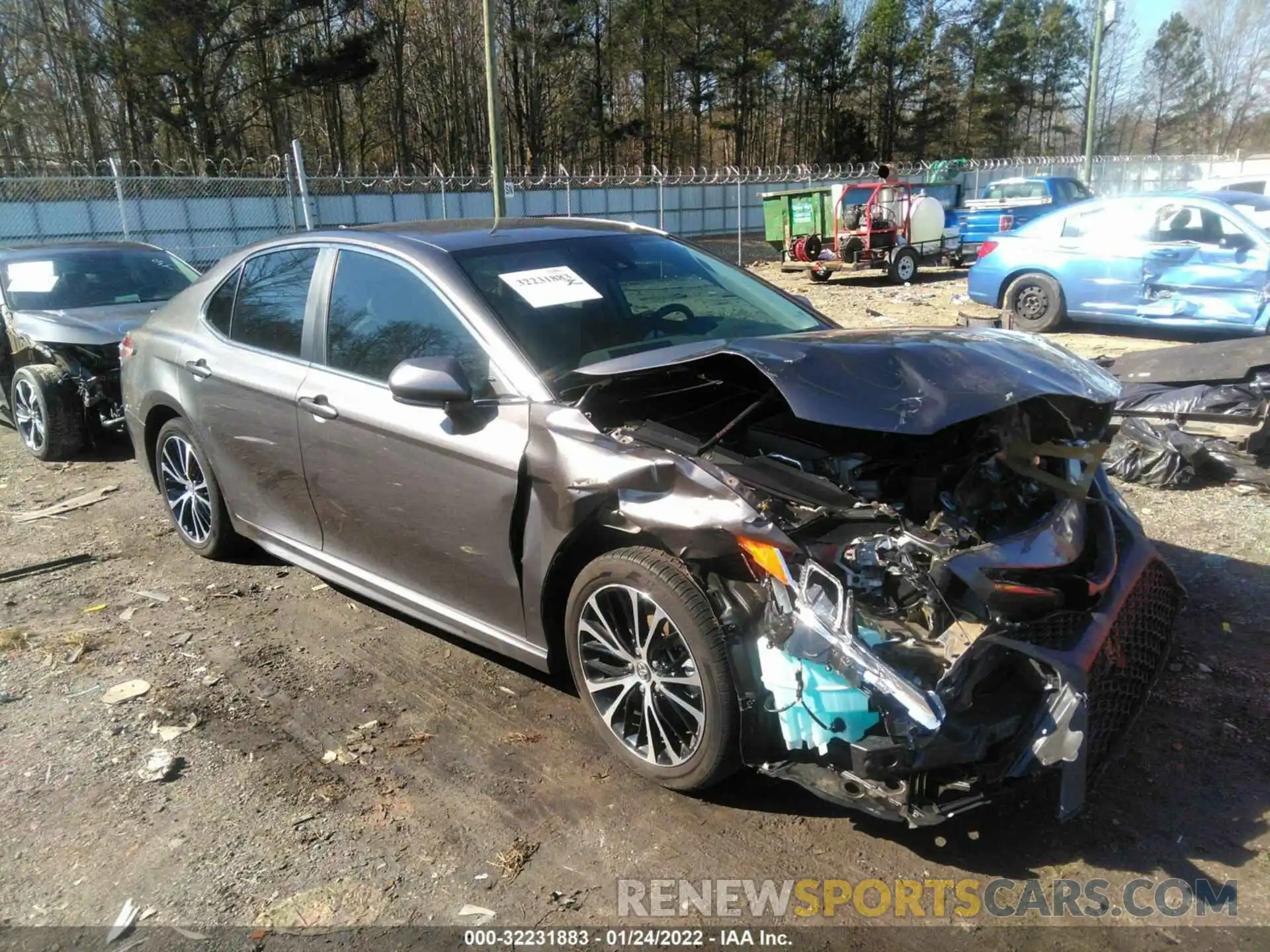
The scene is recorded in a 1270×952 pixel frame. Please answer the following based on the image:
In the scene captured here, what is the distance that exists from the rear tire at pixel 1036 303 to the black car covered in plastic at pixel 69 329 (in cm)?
931

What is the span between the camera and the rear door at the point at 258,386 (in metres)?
4.01

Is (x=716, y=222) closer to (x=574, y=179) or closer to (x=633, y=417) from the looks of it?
(x=574, y=179)

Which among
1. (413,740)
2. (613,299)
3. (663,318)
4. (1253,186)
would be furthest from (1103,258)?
(413,740)

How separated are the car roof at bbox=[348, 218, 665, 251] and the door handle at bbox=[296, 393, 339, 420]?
0.76m

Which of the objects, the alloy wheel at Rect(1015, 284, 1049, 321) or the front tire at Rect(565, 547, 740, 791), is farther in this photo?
the alloy wheel at Rect(1015, 284, 1049, 321)

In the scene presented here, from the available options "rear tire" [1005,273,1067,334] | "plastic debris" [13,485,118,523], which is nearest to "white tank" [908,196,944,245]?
"rear tire" [1005,273,1067,334]

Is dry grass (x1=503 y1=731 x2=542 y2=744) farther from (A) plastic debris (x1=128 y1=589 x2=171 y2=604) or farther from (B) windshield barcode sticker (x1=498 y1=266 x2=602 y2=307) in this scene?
(A) plastic debris (x1=128 y1=589 x2=171 y2=604)

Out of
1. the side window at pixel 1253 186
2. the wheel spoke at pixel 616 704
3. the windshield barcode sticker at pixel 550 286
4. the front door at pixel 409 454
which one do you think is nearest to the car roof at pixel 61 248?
the front door at pixel 409 454

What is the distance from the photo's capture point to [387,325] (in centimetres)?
367

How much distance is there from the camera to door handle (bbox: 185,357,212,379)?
14.6ft

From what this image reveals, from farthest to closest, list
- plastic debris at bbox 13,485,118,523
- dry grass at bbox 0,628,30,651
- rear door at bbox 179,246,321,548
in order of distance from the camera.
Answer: plastic debris at bbox 13,485,118,523 → dry grass at bbox 0,628,30,651 → rear door at bbox 179,246,321,548

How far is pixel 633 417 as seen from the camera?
125 inches

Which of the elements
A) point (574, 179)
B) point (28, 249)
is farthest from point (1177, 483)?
point (574, 179)

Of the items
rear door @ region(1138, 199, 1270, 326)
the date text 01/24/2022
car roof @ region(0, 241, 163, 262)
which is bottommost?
the date text 01/24/2022
